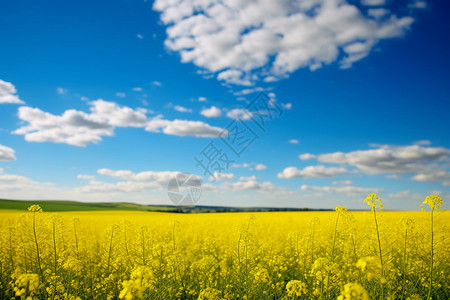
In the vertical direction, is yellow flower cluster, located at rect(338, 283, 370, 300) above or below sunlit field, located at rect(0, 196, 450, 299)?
above

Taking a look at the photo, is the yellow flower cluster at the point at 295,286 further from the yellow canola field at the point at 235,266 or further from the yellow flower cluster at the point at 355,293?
the yellow flower cluster at the point at 355,293

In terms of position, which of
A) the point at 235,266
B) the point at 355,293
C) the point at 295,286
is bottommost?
the point at 235,266

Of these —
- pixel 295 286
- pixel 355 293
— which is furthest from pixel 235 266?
pixel 355 293

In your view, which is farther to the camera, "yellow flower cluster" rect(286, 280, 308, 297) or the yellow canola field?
the yellow canola field

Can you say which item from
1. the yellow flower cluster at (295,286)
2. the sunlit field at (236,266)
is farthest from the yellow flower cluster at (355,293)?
the sunlit field at (236,266)

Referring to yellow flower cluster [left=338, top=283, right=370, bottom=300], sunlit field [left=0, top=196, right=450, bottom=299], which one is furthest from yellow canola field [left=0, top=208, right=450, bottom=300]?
yellow flower cluster [left=338, top=283, right=370, bottom=300]

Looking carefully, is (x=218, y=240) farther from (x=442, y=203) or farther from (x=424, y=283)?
(x=442, y=203)

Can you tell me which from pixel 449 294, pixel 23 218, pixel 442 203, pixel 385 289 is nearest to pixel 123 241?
pixel 23 218

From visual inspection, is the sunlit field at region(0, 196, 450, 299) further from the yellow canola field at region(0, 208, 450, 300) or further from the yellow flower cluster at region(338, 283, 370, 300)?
the yellow flower cluster at region(338, 283, 370, 300)

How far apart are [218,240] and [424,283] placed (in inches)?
367

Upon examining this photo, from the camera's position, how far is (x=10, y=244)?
33.2 feet

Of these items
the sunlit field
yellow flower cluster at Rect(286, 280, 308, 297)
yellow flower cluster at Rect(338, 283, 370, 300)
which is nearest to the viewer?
yellow flower cluster at Rect(338, 283, 370, 300)

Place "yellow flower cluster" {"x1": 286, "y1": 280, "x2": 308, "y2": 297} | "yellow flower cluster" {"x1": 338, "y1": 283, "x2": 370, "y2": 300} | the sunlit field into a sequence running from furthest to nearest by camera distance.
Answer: the sunlit field < "yellow flower cluster" {"x1": 286, "y1": 280, "x2": 308, "y2": 297} < "yellow flower cluster" {"x1": 338, "y1": 283, "x2": 370, "y2": 300}

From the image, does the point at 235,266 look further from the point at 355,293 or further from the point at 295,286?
the point at 355,293
